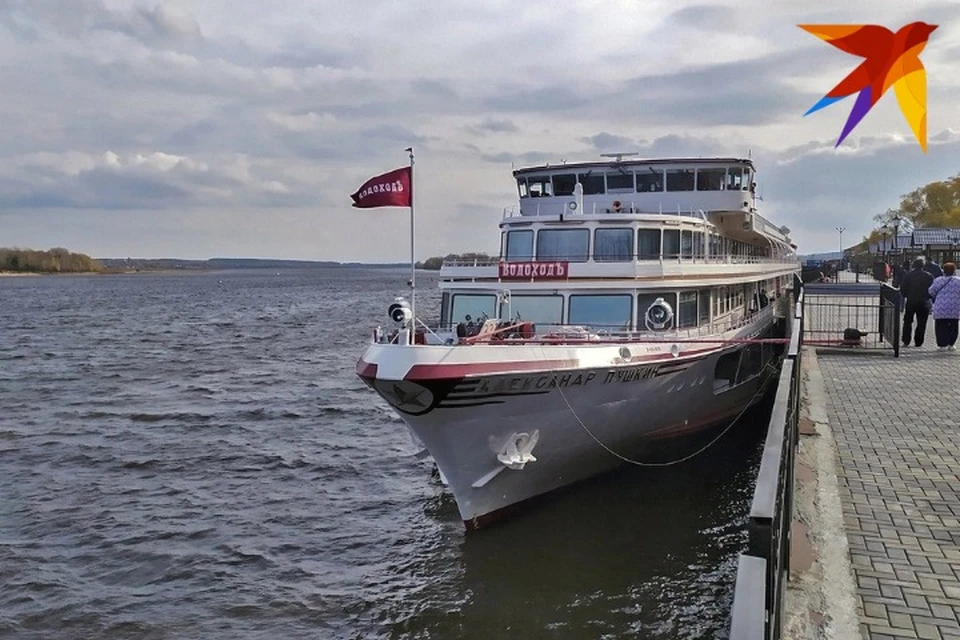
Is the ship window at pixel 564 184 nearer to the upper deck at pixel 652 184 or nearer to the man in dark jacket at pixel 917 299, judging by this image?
the upper deck at pixel 652 184

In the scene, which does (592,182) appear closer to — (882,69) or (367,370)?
(367,370)

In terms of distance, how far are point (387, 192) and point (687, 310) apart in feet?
22.9

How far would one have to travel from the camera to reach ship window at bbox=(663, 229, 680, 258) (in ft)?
50.1

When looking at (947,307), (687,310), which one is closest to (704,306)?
(687,310)

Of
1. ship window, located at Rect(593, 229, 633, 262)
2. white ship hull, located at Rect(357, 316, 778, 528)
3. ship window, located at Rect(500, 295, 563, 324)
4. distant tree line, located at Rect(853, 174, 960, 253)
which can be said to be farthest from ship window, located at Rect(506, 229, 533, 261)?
distant tree line, located at Rect(853, 174, 960, 253)

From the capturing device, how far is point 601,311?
1416 centimetres

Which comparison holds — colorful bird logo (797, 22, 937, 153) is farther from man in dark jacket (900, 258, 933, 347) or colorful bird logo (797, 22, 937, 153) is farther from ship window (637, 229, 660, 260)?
man in dark jacket (900, 258, 933, 347)

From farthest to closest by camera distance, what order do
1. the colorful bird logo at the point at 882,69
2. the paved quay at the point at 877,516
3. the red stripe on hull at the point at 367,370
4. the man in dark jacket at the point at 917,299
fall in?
the man in dark jacket at the point at 917,299 → the red stripe on hull at the point at 367,370 → the colorful bird logo at the point at 882,69 → the paved quay at the point at 877,516

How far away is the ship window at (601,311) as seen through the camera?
46.1 feet

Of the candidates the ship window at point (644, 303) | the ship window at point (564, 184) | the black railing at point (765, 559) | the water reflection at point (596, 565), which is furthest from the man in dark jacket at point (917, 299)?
the black railing at point (765, 559)

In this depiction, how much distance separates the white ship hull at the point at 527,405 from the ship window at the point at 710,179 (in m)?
5.25

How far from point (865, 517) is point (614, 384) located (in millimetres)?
6178

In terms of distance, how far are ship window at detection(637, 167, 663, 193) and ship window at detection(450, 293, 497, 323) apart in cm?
561

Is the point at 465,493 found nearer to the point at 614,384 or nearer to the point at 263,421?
the point at 614,384
